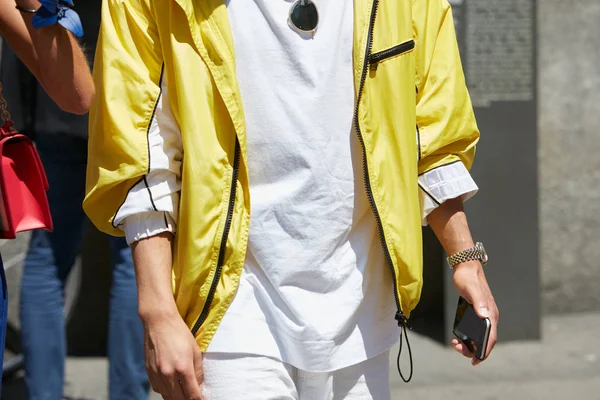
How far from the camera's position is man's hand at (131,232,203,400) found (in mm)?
2217

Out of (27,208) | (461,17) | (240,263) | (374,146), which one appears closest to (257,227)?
(240,263)

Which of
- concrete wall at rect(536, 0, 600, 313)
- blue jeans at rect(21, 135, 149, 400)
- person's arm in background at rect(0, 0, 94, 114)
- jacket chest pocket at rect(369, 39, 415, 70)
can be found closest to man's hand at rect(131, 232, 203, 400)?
person's arm in background at rect(0, 0, 94, 114)

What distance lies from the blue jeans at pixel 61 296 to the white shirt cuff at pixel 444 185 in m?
1.42

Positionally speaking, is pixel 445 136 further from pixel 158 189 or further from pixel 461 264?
pixel 158 189

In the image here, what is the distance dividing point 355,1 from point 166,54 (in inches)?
16.9

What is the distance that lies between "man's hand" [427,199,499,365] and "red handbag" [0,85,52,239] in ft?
3.02

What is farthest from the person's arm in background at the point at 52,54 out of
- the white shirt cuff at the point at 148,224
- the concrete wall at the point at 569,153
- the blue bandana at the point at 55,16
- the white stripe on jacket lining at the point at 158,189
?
the concrete wall at the point at 569,153

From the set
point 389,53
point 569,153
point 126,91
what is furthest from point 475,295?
point 569,153

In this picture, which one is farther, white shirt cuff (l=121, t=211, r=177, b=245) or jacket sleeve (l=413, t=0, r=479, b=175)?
jacket sleeve (l=413, t=0, r=479, b=175)

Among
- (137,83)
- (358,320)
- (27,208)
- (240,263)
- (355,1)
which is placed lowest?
(358,320)

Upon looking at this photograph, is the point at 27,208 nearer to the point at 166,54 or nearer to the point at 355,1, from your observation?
the point at 166,54

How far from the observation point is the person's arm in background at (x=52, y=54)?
2.24 meters

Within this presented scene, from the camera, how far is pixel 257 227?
2.32 metres

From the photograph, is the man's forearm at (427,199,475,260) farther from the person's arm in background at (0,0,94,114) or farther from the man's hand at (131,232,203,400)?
the person's arm in background at (0,0,94,114)
